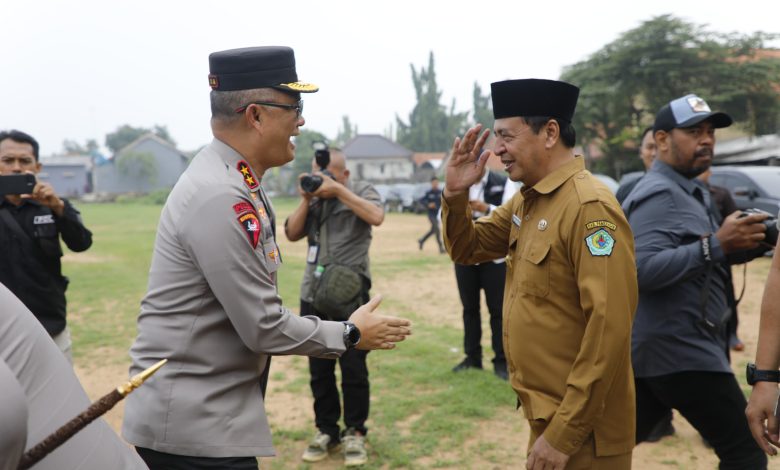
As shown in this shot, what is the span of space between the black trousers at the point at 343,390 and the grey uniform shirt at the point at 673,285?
6.42ft

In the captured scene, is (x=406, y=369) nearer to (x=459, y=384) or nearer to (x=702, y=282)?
(x=459, y=384)

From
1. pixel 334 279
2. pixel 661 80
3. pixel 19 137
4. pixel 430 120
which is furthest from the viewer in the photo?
pixel 430 120

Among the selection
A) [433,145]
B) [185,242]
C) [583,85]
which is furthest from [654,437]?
[433,145]

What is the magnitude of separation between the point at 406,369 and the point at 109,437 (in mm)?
4804

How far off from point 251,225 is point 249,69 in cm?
59

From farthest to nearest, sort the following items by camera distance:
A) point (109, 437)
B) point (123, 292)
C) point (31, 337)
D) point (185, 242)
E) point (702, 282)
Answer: point (123, 292) < point (702, 282) < point (185, 242) < point (109, 437) < point (31, 337)

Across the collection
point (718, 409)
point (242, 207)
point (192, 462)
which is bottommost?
point (718, 409)

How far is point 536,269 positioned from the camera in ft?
7.47

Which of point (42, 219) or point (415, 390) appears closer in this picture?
point (42, 219)

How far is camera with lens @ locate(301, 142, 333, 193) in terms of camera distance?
4223mm

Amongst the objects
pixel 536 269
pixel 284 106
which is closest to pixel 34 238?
pixel 284 106

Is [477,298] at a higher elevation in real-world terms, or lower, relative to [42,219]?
lower

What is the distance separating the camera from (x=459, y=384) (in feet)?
18.5

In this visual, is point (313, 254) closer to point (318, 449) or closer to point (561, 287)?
point (318, 449)
